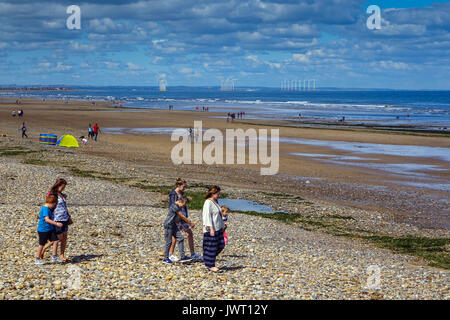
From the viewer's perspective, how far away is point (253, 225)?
780 inches

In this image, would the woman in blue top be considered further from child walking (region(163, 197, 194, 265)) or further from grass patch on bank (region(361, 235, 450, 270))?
grass patch on bank (region(361, 235, 450, 270))

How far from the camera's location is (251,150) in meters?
44.6

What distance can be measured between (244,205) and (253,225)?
14.9ft

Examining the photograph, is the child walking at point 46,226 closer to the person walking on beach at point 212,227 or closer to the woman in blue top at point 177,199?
the woman in blue top at point 177,199

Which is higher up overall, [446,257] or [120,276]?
[120,276]

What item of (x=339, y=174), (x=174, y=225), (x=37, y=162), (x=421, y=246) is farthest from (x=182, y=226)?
(x=339, y=174)

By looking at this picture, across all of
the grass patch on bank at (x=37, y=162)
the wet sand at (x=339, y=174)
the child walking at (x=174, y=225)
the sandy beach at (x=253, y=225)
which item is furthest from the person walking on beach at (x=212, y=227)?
the grass patch on bank at (x=37, y=162)

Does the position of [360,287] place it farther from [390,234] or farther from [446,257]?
[390,234]

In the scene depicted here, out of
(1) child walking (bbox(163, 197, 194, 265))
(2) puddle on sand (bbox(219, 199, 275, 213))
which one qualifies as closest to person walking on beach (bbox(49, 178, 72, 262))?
(1) child walking (bbox(163, 197, 194, 265))

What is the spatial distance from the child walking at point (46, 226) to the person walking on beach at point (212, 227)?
138 inches

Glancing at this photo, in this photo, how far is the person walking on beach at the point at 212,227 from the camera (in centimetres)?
1203

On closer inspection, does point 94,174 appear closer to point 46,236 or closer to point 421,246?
point 46,236

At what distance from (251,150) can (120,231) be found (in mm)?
28339
